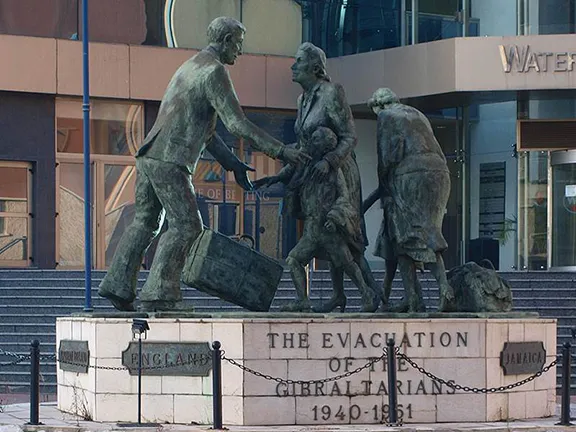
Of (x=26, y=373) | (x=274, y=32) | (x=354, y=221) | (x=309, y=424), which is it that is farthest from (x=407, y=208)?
(x=274, y=32)

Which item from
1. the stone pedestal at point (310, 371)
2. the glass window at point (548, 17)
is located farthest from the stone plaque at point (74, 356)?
the glass window at point (548, 17)

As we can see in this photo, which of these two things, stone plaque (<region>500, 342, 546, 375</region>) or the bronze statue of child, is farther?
the bronze statue of child

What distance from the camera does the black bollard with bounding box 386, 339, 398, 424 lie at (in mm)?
13945

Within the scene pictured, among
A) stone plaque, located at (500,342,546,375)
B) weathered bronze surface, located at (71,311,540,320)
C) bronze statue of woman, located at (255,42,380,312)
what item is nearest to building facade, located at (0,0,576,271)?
bronze statue of woman, located at (255,42,380,312)

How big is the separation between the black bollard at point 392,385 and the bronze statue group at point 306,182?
1480 millimetres

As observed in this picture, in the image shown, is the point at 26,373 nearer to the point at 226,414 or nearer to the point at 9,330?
the point at 9,330

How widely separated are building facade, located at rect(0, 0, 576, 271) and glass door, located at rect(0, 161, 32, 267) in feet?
0.09

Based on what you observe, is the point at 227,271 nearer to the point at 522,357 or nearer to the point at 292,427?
the point at 292,427

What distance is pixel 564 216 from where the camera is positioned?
101ft

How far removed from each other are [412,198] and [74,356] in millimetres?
3590

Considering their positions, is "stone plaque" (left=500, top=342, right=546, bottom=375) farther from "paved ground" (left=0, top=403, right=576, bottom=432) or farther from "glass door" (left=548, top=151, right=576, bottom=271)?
"glass door" (left=548, top=151, right=576, bottom=271)

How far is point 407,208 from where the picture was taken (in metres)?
15.6

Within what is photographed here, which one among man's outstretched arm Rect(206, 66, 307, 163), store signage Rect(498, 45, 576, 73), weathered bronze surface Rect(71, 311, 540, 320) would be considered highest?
store signage Rect(498, 45, 576, 73)

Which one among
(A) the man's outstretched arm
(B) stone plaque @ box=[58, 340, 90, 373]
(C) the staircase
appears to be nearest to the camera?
(A) the man's outstretched arm
